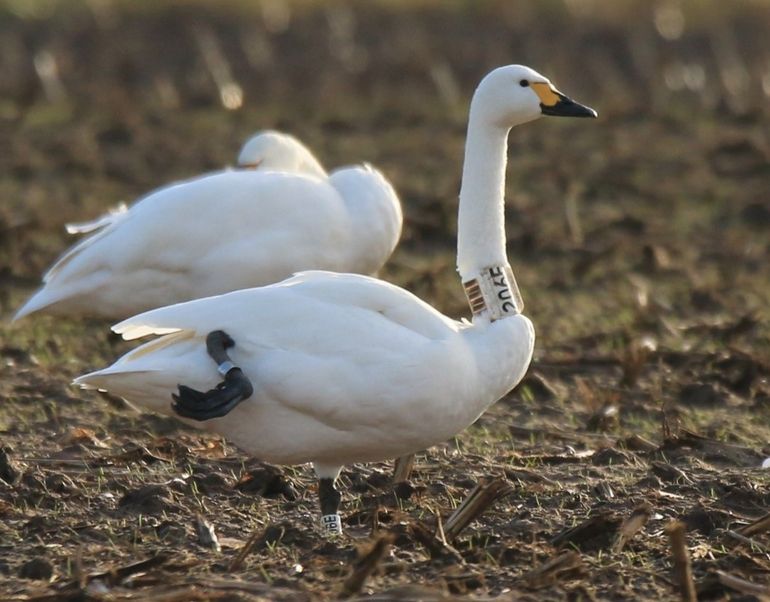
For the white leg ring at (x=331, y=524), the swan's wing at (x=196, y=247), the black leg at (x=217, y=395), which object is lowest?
the white leg ring at (x=331, y=524)

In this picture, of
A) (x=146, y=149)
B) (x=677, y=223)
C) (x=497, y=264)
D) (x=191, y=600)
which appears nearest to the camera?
(x=191, y=600)

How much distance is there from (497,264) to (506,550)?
1200 mm

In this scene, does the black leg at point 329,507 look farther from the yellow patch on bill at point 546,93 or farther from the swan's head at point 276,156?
the swan's head at point 276,156

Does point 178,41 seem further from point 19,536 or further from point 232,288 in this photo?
point 19,536

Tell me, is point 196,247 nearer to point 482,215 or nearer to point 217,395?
point 482,215

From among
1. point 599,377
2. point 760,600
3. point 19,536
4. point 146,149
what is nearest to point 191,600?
point 19,536

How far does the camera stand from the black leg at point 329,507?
222 inches

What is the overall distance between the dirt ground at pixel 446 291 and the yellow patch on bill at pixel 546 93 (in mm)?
1430

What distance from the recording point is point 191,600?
471 cm

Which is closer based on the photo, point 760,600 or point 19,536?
point 760,600

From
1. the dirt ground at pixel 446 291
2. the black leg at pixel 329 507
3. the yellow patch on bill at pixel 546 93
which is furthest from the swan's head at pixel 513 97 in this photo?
the black leg at pixel 329 507

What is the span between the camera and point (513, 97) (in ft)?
20.1

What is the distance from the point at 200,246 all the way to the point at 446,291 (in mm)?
2351

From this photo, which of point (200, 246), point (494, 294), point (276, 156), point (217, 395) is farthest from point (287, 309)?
point (276, 156)
